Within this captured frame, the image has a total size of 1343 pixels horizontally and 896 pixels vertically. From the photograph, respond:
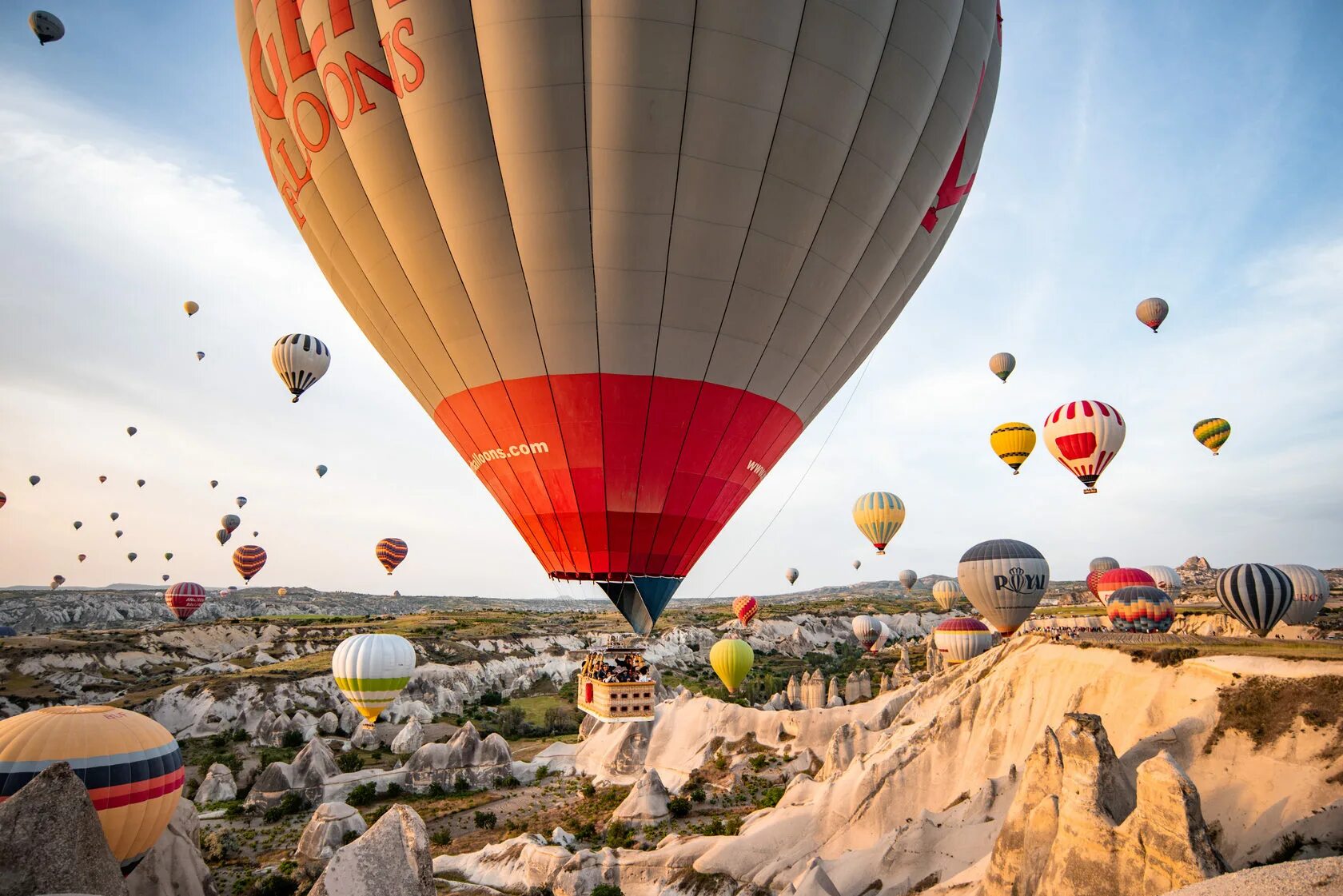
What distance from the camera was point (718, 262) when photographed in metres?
14.5

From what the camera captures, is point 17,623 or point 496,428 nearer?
point 496,428

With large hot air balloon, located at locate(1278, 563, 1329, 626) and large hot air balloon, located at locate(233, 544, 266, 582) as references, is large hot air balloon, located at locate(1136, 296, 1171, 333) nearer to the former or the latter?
large hot air balloon, located at locate(1278, 563, 1329, 626)

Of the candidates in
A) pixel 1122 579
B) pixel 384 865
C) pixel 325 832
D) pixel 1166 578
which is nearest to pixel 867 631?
pixel 1122 579

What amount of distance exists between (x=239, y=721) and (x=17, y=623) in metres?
110

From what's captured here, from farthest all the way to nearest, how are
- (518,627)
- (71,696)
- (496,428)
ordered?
(518,627) → (71,696) → (496,428)

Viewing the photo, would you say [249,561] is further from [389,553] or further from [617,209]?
[617,209]

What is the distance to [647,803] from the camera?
27422 millimetres

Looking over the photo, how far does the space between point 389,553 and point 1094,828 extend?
61185 millimetres

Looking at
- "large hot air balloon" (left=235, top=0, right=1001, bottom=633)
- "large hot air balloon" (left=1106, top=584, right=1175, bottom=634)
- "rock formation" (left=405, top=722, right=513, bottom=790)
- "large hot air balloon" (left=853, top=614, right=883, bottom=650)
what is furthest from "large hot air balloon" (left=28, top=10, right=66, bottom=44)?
"large hot air balloon" (left=853, top=614, right=883, bottom=650)

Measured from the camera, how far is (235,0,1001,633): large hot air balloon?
13281 millimetres

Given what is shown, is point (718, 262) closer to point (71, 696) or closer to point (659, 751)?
point (659, 751)

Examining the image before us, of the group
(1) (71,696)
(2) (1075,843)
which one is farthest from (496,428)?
(1) (71,696)

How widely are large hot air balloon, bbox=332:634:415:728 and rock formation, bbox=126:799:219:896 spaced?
26.3ft

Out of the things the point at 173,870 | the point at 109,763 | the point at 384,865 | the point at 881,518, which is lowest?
the point at 173,870
